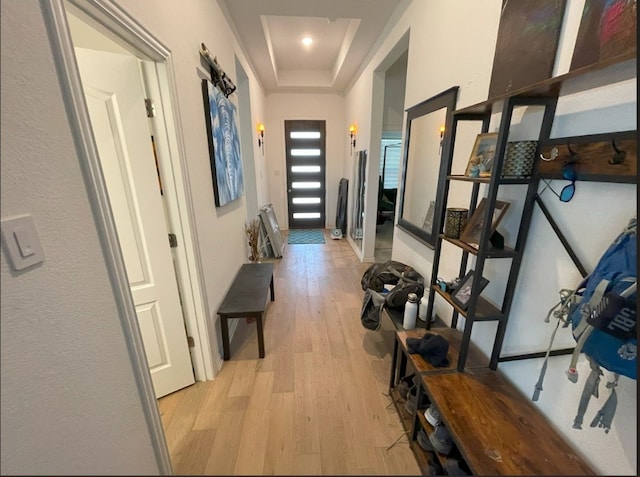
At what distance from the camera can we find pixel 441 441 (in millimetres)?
1177

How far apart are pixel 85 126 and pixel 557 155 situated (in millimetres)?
1655

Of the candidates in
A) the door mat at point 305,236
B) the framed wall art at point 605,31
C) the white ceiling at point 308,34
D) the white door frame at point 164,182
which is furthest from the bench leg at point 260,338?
the door mat at point 305,236

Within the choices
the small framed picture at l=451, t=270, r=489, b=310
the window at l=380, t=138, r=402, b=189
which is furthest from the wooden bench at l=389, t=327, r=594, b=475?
the window at l=380, t=138, r=402, b=189

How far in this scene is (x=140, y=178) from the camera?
4.71ft

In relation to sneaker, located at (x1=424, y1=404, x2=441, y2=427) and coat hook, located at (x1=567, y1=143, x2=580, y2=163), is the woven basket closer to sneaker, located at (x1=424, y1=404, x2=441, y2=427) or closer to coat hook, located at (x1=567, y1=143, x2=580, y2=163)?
coat hook, located at (x1=567, y1=143, x2=580, y2=163)

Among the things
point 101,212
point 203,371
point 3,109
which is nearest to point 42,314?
point 101,212

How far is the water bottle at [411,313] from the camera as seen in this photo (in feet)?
5.62

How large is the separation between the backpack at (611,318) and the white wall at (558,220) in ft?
0.35

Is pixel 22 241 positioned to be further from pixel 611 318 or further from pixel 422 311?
pixel 422 311

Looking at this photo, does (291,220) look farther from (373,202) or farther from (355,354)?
(355,354)

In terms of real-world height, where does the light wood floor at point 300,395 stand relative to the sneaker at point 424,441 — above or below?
below

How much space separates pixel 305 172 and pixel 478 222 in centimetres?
509

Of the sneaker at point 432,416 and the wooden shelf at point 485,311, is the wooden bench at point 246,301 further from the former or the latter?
the wooden shelf at point 485,311

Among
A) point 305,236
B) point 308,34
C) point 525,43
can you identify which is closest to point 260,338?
point 525,43
